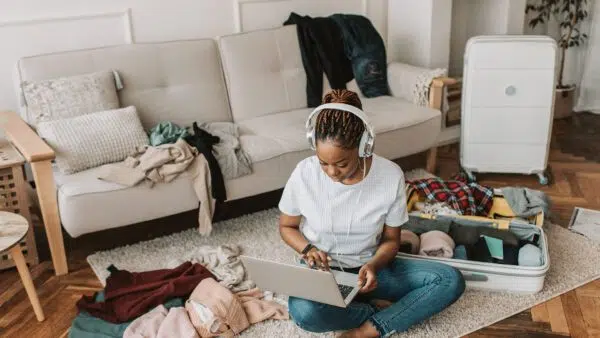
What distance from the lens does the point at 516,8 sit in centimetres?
377

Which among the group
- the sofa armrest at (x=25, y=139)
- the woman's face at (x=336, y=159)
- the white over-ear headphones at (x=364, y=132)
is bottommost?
the sofa armrest at (x=25, y=139)

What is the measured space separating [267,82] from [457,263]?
1.48 meters

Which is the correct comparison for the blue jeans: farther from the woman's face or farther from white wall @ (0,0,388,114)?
white wall @ (0,0,388,114)

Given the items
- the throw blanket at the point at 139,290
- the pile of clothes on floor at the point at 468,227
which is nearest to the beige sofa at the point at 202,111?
the throw blanket at the point at 139,290

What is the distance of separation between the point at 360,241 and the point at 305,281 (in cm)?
30

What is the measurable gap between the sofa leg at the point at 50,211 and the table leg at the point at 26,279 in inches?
10.4

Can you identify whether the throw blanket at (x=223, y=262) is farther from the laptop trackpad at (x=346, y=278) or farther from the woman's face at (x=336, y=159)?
the woman's face at (x=336, y=159)

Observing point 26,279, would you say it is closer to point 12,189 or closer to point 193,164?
point 12,189

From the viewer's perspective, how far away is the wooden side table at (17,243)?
2008 mm

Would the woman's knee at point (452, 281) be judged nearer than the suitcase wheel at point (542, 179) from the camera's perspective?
Yes

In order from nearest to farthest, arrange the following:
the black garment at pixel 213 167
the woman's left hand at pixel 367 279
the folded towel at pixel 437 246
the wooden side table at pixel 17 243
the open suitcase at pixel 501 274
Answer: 1. the woman's left hand at pixel 367 279
2. the wooden side table at pixel 17 243
3. the open suitcase at pixel 501 274
4. the folded towel at pixel 437 246
5. the black garment at pixel 213 167

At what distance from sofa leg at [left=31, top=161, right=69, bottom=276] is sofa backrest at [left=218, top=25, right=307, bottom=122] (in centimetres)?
108

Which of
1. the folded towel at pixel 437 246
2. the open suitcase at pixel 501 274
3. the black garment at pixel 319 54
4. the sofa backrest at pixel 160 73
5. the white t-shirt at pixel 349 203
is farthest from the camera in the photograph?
the black garment at pixel 319 54

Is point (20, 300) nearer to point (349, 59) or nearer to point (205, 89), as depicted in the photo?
point (205, 89)
